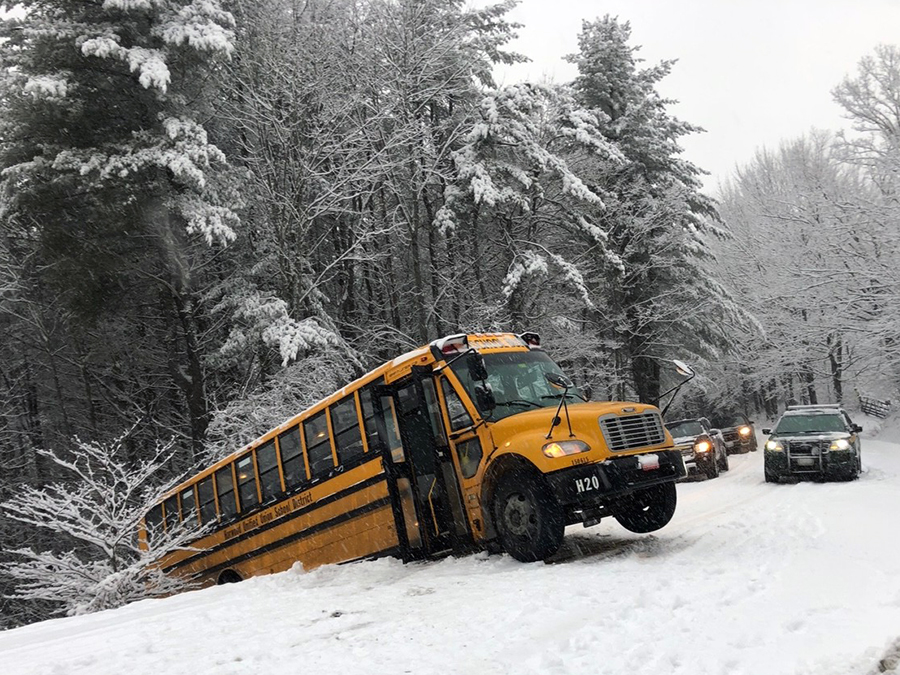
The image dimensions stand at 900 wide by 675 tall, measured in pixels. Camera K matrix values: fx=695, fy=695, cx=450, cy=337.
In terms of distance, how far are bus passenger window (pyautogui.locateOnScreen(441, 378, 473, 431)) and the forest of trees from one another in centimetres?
733

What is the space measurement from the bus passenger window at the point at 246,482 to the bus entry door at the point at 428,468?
3778mm

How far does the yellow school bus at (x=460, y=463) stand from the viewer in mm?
7570

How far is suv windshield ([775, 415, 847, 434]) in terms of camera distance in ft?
51.5

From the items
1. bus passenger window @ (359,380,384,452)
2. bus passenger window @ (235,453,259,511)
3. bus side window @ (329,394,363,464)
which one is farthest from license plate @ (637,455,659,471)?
bus passenger window @ (235,453,259,511)

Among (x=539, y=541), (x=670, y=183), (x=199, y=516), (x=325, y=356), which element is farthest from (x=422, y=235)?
(x=539, y=541)

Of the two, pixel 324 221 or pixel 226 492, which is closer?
pixel 226 492

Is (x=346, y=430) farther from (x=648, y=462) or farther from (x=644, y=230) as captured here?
(x=644, y=230)

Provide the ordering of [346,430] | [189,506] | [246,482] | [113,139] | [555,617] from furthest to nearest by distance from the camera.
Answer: [113,139] < [189,506] < [246,482] < [346,430] < [555,617]

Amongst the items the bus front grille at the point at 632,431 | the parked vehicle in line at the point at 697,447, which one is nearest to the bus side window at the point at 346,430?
the bus front grille at the point at 632,431

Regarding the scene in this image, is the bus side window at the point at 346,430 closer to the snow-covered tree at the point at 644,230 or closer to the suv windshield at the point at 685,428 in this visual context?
the suv windshield at the point at 685,428

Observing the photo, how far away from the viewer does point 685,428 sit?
19.9m

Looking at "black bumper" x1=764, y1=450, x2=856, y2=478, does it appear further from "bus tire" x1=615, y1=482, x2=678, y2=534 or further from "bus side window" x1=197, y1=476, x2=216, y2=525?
"bus side window" x1=197, y1=476, x2=216, y2=525

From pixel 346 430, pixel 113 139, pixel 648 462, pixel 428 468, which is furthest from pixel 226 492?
pixel 113 139

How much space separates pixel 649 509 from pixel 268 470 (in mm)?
5877
